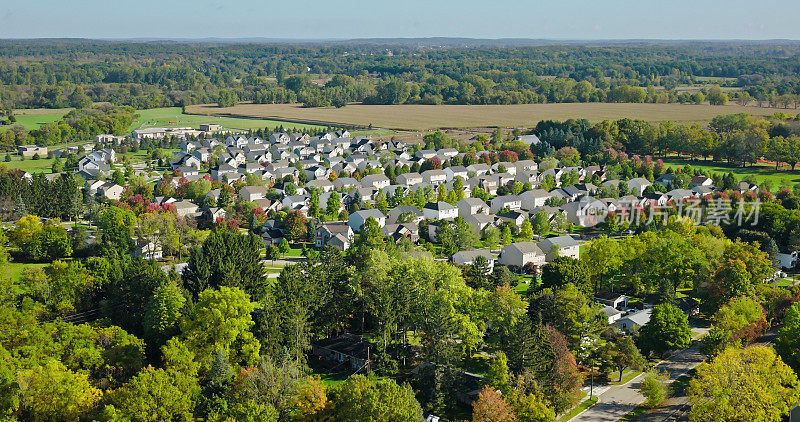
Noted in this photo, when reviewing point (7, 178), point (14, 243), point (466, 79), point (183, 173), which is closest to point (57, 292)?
point (14, 243)

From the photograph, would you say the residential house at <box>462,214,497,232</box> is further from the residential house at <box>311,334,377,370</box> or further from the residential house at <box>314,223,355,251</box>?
the residential house at <box>311,334,377,370</box>

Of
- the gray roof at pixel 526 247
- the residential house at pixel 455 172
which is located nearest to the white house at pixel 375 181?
the residential house at pixel 455 172

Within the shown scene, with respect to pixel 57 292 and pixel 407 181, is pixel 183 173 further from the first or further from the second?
pixel 57 292

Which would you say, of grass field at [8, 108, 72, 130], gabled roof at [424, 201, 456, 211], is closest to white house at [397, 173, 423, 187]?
gabled roof at [424, 201, 456, 211]

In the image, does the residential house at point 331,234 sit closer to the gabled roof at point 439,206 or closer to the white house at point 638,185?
the gabled roof at point 439,206

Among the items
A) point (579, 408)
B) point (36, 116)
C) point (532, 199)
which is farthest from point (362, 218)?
Answer: point (36, 116)
